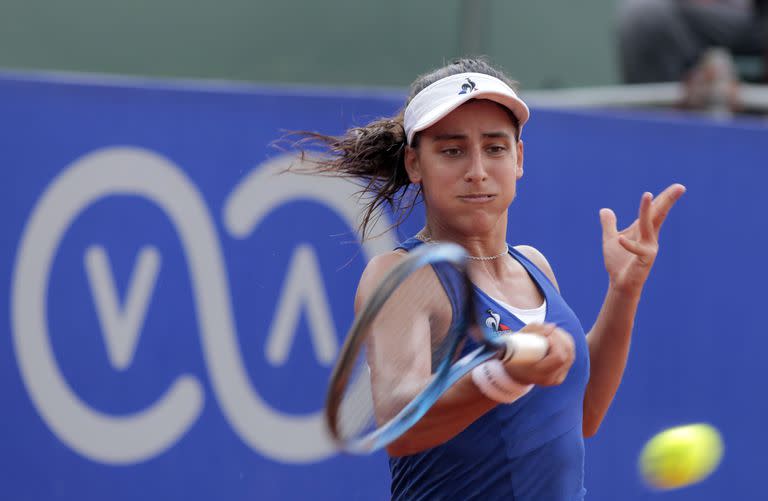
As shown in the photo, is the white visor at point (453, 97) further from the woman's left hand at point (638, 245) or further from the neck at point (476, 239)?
the woman's left hand at point (638, 245)

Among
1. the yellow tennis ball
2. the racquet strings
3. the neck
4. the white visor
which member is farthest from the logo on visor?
the yellow tennis ball

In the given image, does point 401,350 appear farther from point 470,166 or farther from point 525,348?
point 470,166

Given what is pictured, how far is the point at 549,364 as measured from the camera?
82.8 inches

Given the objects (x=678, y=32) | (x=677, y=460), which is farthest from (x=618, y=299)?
(x=678, y=32)

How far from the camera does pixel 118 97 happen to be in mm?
3914

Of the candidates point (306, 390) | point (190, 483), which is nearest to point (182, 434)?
point (190, 483)

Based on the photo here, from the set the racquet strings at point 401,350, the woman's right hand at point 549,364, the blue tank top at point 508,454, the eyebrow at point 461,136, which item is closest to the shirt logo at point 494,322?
the blue tank top at point 508,454

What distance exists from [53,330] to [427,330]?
6.34 feet

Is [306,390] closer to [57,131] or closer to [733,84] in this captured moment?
[57,131]

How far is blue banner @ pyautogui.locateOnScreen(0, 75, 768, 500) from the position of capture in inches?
149

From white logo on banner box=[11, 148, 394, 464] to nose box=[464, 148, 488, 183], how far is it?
142 centimetres

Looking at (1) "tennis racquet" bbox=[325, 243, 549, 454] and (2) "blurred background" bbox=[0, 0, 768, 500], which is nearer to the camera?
(1) "tennis racquet" bbox=[325, 243, 549, 454]

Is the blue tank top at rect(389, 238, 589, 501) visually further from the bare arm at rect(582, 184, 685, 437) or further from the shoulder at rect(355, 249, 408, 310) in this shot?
the bare arm at rect(582, 184, 685, 437)

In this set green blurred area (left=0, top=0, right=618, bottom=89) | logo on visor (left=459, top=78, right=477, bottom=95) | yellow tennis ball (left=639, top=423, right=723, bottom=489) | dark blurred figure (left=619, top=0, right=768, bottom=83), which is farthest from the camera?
dark blurred figure (left=619, top=0, right=768, bottom=83)
